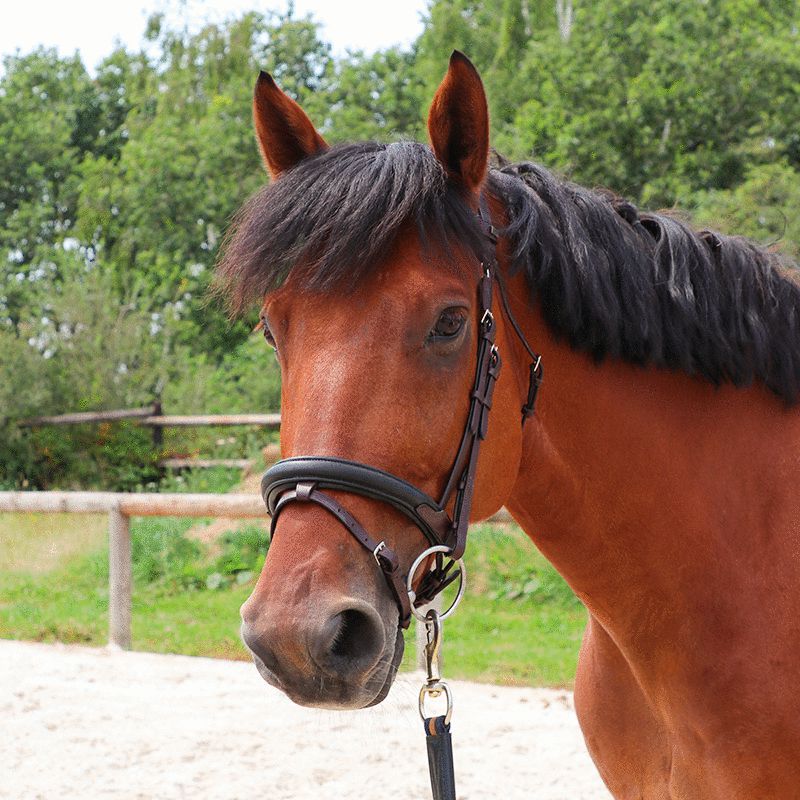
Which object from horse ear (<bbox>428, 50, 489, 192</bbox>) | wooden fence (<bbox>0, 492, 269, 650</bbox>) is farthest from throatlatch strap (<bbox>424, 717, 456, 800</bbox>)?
wooden fence (<bbox>0, 492, 269, 650</bbox>)

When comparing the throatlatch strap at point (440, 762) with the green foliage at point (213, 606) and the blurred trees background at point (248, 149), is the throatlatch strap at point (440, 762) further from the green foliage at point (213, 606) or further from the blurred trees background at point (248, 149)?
the blurred trees background at point (248, 149)

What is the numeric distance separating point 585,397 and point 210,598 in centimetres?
657

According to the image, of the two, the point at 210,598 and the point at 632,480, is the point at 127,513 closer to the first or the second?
the point at 210,598

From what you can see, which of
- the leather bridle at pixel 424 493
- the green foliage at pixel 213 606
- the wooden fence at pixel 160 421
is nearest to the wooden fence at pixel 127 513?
the green foliage at pixel 213 606

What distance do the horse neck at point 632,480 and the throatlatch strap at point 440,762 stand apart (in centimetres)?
45

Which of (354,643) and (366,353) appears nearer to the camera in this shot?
(354,643)

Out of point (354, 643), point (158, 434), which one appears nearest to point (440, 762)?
point (354, 643)

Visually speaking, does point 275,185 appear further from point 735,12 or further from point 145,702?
point 735,12

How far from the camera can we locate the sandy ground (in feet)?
13.3

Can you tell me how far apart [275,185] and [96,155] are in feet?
97.6

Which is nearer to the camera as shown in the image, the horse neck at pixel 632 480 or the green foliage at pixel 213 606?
the horse neck at pixel 632 480

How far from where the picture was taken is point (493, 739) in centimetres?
462

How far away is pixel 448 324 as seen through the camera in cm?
169

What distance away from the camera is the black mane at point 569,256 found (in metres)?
1.72
